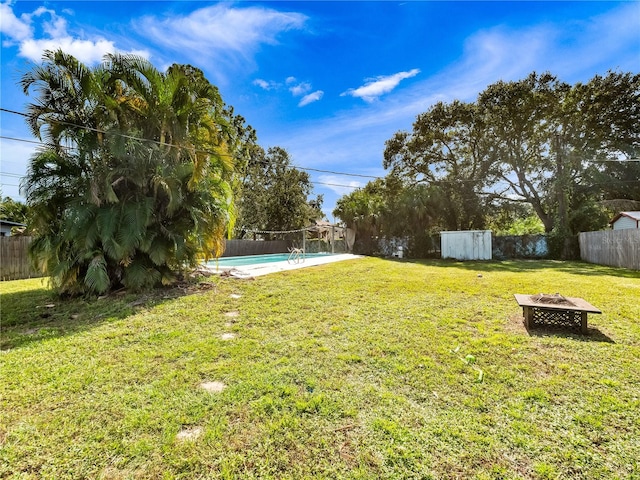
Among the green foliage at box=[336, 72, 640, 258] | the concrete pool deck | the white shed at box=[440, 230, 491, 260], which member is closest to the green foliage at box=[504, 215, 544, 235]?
the green foliage at box=[336, 72, 640, 258]

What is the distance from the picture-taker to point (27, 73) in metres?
6.29

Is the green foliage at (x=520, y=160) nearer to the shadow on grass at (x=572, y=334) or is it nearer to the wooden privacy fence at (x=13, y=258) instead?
the shadow on grass at (x=572, y=334)

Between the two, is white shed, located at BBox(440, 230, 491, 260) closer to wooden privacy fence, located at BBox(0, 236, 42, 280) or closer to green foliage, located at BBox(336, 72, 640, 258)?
green foliage, located at BBox(336, 72, 640, 258)

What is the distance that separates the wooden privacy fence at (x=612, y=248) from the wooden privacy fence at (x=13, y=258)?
21.1 meters

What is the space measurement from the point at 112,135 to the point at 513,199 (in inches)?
913

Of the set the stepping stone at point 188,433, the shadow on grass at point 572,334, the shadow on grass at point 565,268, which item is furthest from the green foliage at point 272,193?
the stepping stone at point 188,433

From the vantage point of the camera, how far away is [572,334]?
13.6 ft

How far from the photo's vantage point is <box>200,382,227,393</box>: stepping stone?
280 centimetres

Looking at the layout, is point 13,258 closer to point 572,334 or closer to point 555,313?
point 555,313

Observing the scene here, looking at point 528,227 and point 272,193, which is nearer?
point 272,193

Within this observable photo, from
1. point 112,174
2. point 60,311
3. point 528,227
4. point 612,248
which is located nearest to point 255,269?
point 112,174

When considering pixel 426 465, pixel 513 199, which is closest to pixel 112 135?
pixel 426 465

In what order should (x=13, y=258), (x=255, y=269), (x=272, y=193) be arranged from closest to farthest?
(x=13, y=258)
(x=255, y=269)
(x=272, y=193)

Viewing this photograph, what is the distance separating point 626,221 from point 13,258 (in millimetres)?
25896
